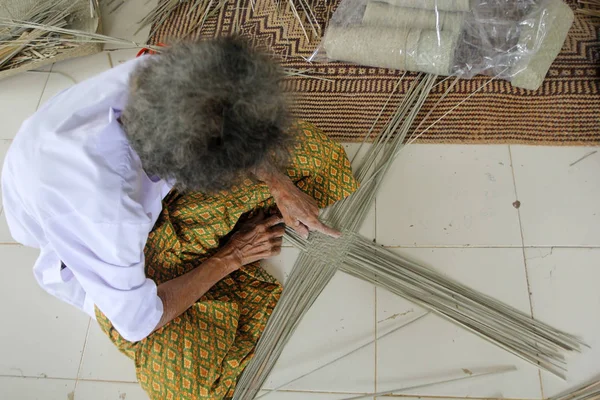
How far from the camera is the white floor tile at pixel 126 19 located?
7.66 feet

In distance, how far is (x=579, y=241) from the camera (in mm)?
1658

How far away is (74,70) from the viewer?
230 centimetres

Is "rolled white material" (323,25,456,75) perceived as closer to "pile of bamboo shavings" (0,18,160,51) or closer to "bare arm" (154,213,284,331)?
"bare arm" (154,213,284,331)

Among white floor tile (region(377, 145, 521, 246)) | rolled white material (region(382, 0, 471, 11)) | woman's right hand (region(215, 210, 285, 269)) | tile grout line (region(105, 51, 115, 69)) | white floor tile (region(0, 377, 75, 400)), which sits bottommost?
white floor tile (region(0, 377, 75, 400))

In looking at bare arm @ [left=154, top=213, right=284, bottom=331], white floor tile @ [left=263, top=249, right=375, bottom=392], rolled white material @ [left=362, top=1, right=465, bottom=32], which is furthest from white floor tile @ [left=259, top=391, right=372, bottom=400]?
rolled white material @ [left=362, top=1, right=465, bottom=32]

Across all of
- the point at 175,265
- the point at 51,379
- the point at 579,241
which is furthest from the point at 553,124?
the point at 51,379

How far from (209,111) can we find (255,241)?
0.76 metres

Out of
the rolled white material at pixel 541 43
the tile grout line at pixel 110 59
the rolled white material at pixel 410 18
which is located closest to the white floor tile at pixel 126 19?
the tile grout line at pixel 110 59

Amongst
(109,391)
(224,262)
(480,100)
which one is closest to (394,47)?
(480,100)

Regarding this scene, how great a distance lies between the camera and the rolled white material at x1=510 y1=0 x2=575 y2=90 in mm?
1815

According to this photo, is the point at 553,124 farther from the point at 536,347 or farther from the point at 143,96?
the point at 143,96

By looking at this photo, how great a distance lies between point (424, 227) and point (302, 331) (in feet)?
1.73

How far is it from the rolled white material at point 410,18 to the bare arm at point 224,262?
833 millimetres

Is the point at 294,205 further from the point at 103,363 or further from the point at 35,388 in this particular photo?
the point at 35,388
